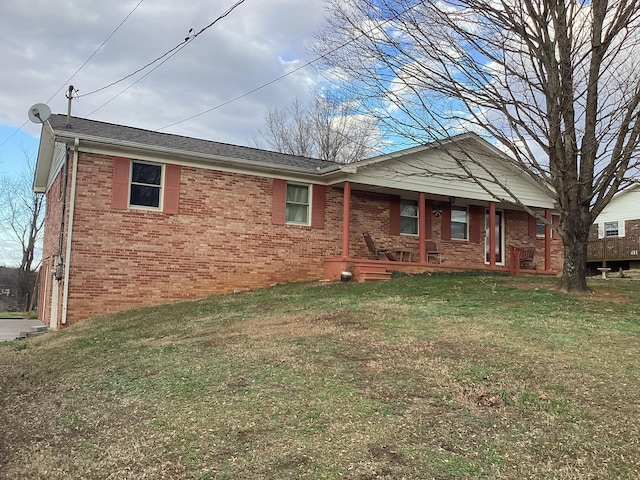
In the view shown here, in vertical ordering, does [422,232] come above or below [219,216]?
below

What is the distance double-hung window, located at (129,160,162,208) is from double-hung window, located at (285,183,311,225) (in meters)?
3.44

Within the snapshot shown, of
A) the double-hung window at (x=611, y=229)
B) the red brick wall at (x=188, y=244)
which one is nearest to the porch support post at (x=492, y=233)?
the red brick wall at (x=188, y=244)

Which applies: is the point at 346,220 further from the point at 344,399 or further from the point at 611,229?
the point at 611,229

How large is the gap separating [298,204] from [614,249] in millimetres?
19933

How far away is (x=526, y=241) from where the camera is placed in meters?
18.6

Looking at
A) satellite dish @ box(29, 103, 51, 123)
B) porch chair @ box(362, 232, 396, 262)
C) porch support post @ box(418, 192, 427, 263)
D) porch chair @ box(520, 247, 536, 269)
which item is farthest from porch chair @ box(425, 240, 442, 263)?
satellite dish @ box(29, 103, 51, 123)

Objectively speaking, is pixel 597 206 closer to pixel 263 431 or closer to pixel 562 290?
pixel 562 290

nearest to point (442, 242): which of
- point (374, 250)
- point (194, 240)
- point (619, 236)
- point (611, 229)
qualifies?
point (374, 250)

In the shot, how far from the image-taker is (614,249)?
87.9 ft

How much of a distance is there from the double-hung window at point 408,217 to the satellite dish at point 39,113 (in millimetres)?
9859

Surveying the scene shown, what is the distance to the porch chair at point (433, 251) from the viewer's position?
1594cm

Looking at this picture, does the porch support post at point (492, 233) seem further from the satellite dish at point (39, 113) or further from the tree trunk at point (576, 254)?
the satellite dish at point (39, 113)

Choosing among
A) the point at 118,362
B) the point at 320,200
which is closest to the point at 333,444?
the point at 118,362

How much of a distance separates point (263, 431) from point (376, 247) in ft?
38.6
